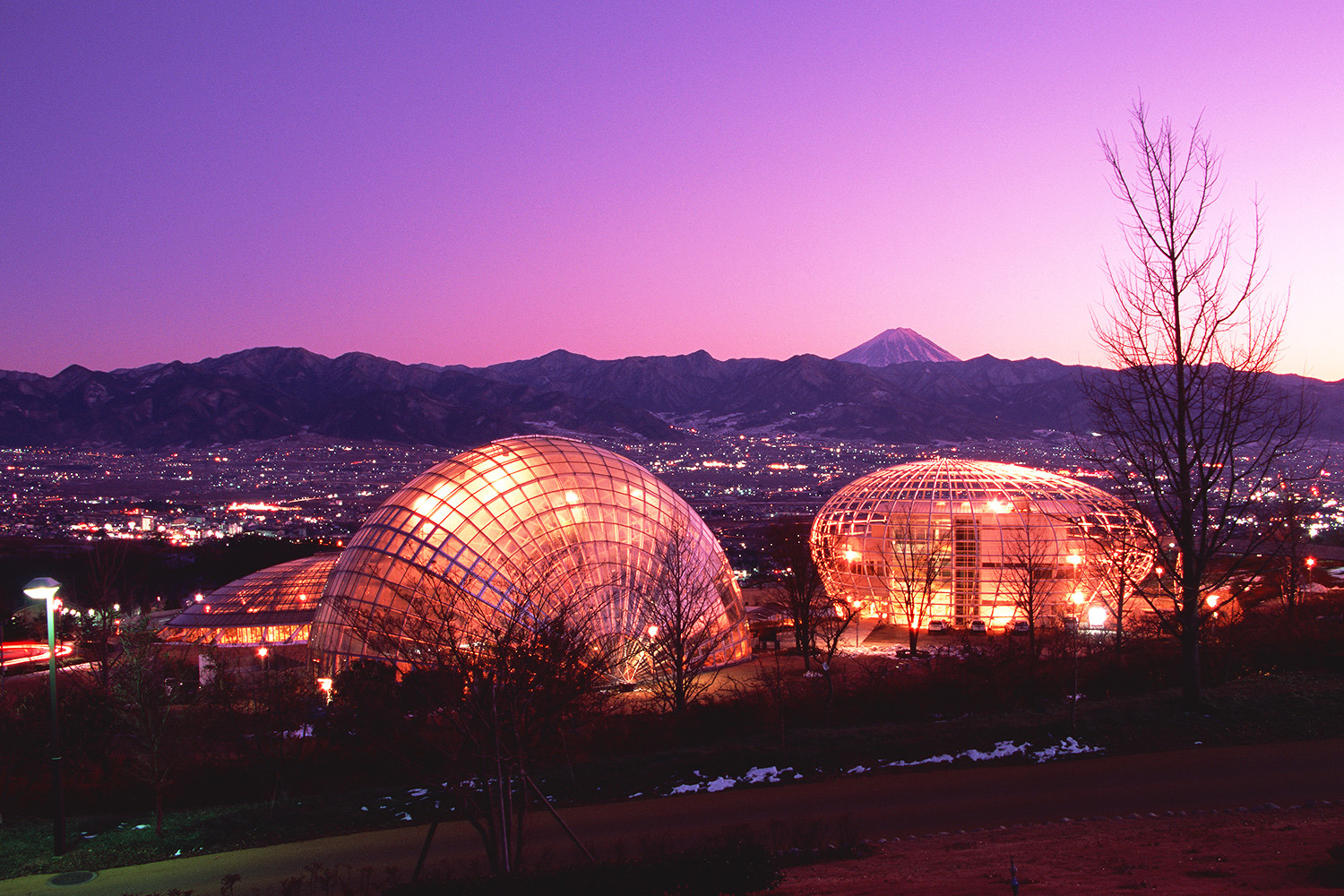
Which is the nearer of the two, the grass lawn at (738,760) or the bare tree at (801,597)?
the grass lawn at (738,760)

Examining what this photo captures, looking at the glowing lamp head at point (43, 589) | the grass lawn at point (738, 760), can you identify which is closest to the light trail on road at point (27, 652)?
the grass lawn at point (738, 760)

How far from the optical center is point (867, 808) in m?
14.7

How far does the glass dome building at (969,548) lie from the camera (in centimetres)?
4194

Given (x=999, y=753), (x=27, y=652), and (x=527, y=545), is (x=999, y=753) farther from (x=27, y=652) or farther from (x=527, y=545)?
(x=27, y=652)

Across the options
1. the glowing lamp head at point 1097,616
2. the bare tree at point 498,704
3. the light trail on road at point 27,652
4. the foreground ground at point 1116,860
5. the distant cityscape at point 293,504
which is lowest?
the distant cityscape at point 293,504

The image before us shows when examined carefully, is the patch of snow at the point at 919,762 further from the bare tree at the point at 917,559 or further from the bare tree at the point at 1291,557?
the bare tree at the point at 917,559

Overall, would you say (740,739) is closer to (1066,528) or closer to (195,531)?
(1066,528)

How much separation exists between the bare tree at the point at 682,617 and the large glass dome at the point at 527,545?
4.3 inches

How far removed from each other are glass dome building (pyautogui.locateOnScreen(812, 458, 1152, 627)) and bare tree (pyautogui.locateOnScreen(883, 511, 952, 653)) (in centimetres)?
5

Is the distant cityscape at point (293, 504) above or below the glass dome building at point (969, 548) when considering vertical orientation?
below

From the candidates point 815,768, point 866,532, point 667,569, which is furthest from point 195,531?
point 815,768

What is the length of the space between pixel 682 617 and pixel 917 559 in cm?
2094

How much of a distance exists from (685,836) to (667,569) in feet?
42.5

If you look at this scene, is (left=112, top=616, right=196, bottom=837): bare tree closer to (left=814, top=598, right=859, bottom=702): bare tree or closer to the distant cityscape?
(left=814, top=598, right=859, bottom=702): bare tree
